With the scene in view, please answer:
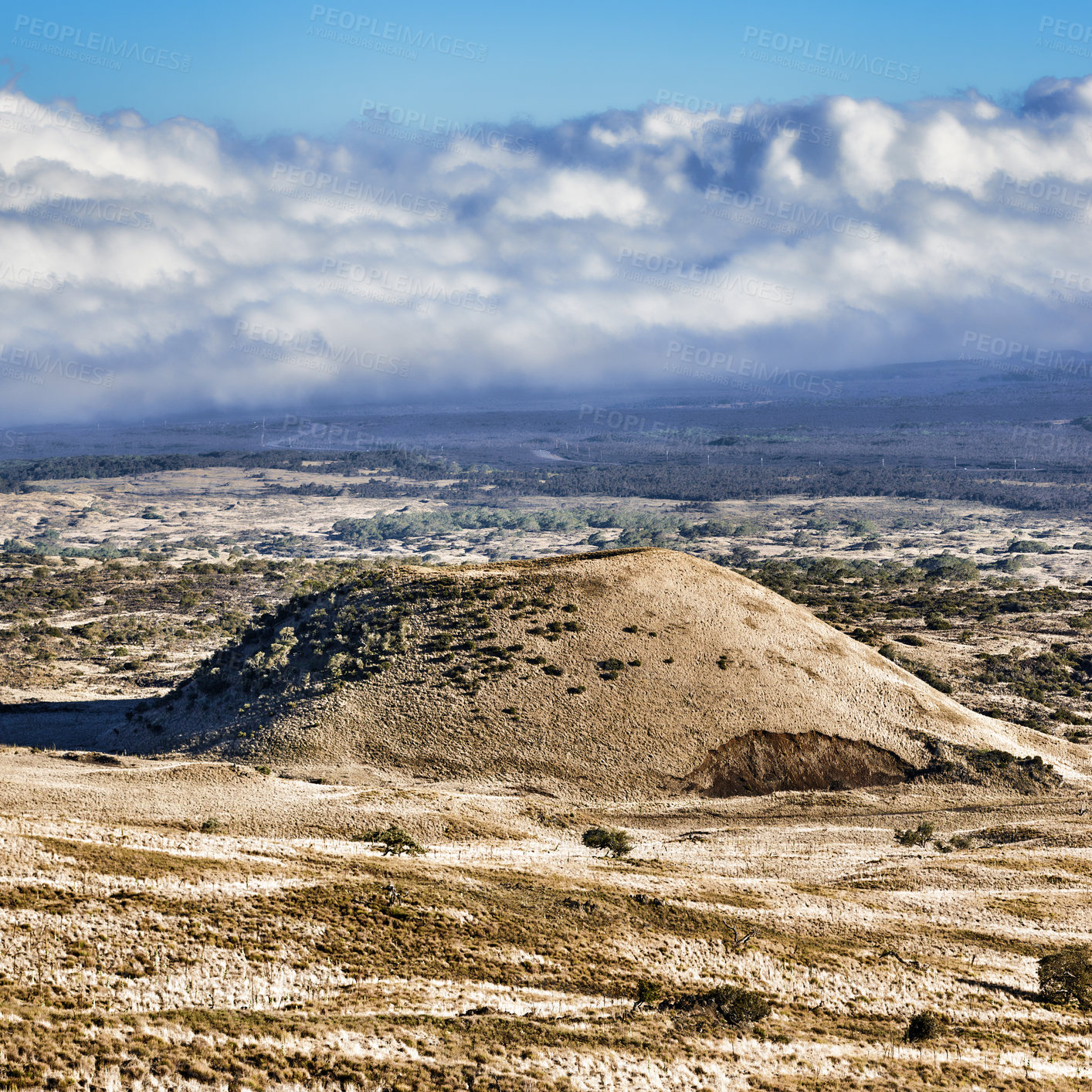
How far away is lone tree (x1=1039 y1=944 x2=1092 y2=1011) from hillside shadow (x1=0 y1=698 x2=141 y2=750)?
39.5 metres

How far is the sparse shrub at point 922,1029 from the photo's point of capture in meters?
21.4

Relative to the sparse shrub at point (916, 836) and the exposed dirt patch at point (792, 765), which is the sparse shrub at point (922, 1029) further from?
the exposed dirt patch at point (792, 765)

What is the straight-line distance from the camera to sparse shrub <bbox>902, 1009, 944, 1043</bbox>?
21391 millimetres

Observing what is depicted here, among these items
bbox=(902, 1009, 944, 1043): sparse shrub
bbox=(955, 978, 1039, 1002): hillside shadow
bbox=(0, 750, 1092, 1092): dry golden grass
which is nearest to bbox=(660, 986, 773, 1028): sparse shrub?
bbox=(0, 750, 1092, 1092): dry golden grass

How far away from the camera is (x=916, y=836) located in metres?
35.5

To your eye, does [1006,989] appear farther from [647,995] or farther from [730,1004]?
[647,995]

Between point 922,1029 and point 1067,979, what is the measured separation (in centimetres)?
531

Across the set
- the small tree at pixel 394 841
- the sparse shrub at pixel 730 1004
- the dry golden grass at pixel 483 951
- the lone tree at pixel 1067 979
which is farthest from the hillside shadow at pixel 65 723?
the lone tree at pixel 1067 979

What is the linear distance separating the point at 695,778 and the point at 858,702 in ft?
31.5

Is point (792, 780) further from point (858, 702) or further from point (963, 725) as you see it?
point (963, 725)

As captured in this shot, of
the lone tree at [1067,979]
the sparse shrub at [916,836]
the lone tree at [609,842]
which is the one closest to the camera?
the lone tree at [1067,979]

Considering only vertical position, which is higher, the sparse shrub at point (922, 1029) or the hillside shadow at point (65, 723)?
the hillside shadow at point (65, 723)

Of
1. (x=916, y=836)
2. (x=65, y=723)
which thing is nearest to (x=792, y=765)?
(x=916, y=836)

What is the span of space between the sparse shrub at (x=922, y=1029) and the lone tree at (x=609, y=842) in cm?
1170
